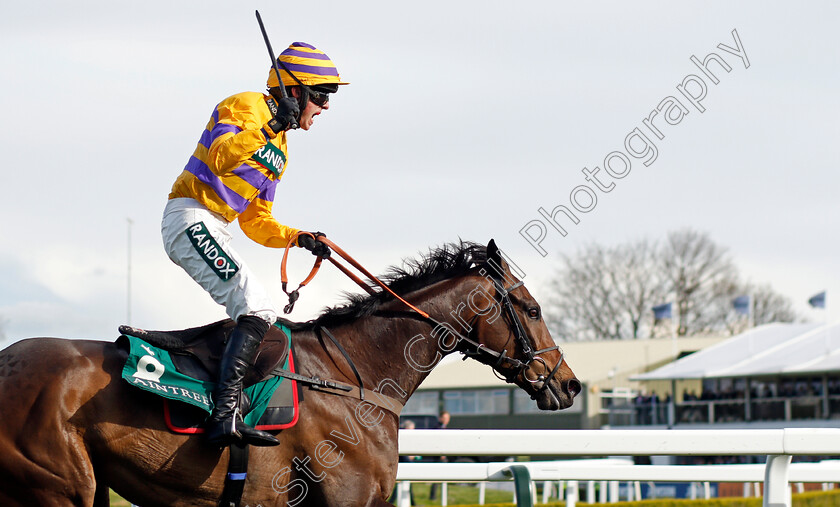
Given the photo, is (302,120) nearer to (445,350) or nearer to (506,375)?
(445,350)

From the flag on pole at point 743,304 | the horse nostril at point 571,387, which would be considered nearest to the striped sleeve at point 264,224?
the horse nostril at point 571,387

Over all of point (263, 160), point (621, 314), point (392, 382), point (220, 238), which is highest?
point (621, 314)

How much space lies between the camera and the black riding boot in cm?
371

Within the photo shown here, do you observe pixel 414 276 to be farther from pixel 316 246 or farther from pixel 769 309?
pixel 769 309

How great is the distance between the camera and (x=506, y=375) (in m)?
4.57

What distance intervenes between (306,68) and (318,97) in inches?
5.3

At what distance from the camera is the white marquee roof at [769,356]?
26141 mm

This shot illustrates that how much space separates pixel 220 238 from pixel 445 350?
1.12 metres

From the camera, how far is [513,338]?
4.51 meters

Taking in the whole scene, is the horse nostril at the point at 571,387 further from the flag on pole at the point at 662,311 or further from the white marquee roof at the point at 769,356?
the flag on pole at the point at 662,311

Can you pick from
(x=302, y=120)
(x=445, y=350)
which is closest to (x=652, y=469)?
(x=445, y=350)

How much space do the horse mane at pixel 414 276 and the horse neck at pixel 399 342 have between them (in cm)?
4

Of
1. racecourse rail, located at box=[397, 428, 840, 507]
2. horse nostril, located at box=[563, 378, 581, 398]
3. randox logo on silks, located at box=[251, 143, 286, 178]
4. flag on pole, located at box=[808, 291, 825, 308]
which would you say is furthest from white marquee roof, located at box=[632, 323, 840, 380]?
randox logo on silks, located at box=[251, 143, 286, 178]

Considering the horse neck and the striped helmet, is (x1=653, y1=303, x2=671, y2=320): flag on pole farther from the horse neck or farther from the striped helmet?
the striped helmet
